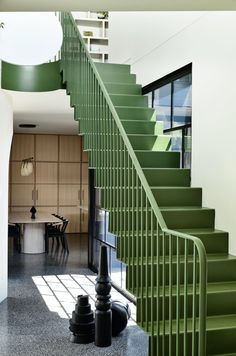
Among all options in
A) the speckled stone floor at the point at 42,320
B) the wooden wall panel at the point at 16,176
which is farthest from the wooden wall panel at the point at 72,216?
the speckled stone floor at the point at 42,320

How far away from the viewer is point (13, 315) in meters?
6.23

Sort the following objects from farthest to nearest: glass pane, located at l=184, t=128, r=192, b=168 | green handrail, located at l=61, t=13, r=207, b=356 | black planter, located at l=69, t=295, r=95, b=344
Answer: glass pane, located at l=184, t=128, r=192, b=168 → black planter, located at l=69, t=295, r=95, b=344 → green handrail, located at l=61, t=13, r=207, b=356

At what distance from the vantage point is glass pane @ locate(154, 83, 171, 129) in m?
6.38

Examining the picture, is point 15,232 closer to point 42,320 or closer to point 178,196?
point 42,320

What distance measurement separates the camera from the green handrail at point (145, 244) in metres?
3.09

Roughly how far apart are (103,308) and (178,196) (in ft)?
4.95

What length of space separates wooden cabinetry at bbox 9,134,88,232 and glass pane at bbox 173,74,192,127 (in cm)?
829

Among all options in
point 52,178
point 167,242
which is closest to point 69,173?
point 52,178

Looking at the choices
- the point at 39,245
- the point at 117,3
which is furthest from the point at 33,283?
the point at 117,3

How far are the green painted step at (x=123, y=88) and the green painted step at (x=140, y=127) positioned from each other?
2.88 feet

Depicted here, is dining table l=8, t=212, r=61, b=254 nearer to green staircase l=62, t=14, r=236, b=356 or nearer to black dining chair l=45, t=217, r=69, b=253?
black dining chair l=45, t=217, r=69, b=253

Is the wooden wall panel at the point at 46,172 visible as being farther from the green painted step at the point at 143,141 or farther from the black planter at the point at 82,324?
the black planter at the point at 82,324

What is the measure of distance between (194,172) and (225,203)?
799 millimetres

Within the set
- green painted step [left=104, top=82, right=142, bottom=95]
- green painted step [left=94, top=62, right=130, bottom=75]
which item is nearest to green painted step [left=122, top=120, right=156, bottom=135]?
green painted step [left=104, top=82, right=142, bottom=95]
